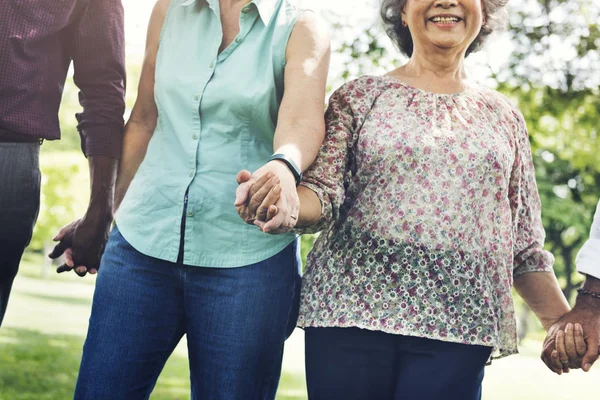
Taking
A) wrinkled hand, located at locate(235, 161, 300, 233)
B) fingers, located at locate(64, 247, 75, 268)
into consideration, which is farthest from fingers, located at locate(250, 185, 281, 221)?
fingers, located at locate(64, 247, 75, 268)

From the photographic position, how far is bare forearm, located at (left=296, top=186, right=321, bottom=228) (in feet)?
8.00

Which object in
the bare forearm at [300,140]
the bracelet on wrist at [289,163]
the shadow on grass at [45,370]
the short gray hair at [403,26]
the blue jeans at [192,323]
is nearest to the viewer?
the bracelet on wrist at [289,163]

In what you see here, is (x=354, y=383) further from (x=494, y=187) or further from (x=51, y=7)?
(x=51, y=7)

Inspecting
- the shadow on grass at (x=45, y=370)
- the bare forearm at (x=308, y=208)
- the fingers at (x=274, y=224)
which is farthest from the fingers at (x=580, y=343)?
the shadow on grass at (x=45, y=370)

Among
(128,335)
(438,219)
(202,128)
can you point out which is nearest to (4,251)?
(128,335)

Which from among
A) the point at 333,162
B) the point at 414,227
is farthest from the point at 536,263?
the point at 333,162

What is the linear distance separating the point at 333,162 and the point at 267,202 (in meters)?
0.58

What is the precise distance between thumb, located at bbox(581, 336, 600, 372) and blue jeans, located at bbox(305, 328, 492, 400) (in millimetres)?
404

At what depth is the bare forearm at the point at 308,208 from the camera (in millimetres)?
2439

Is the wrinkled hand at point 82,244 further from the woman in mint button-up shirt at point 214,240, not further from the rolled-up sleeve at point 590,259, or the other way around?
the rolled-up sleeve at point 590,259

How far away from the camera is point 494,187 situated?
269 centimetres

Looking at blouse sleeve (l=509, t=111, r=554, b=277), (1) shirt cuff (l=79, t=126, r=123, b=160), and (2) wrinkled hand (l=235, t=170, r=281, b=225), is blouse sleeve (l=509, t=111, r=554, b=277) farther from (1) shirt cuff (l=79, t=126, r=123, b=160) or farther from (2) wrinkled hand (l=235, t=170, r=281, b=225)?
(1) shirt cuff (l=79, t=126, r=123, b=160)

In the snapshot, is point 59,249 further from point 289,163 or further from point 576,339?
point 576,339

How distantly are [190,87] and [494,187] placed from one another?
1001 mm
